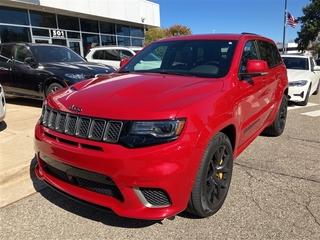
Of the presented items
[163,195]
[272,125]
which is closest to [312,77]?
[272,125]

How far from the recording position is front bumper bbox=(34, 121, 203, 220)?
6.77ft

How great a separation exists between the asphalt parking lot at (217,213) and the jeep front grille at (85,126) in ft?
2.93

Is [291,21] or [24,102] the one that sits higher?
[291,21]

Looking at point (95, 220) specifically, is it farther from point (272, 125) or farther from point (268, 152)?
point (272, 125)

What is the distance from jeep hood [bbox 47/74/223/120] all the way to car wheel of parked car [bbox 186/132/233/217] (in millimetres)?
468

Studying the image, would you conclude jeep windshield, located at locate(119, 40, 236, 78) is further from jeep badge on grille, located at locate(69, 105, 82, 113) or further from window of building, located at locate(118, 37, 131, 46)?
window of building, located at locate(118, 37, 131, 46)

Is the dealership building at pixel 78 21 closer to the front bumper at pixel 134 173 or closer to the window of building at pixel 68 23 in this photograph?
the window of building at pixel 68 23

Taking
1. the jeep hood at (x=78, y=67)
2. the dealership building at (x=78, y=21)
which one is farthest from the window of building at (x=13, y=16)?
the jeep hood at (x=78, y=67)

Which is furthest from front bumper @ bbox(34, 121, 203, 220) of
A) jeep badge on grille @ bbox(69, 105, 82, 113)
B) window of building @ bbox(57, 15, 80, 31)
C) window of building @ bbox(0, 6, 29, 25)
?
window of building @ bbox(57, 15, 80, 31)

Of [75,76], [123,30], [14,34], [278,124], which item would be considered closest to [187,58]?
[278,124]

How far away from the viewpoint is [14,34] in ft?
46.3

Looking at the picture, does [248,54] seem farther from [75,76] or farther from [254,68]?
[75,76]

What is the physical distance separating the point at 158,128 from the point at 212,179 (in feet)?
2.80

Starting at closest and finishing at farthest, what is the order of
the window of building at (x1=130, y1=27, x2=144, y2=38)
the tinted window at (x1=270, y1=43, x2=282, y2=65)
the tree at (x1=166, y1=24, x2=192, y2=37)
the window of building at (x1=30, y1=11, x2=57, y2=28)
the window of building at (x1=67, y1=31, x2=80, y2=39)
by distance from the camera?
the tinted window at (x1=270, y1=43, x2=282, y2=65) → the window of building at (x1=30, y1=11, x2=57, y2=28) → the window of building at (x1=67, y1=31, x2=80, y2=39) → the window of building at (x1=130, y1=27, x2=144, y2=38) → the tree at (x1=166, y1=24, x2=192, y2=37)
